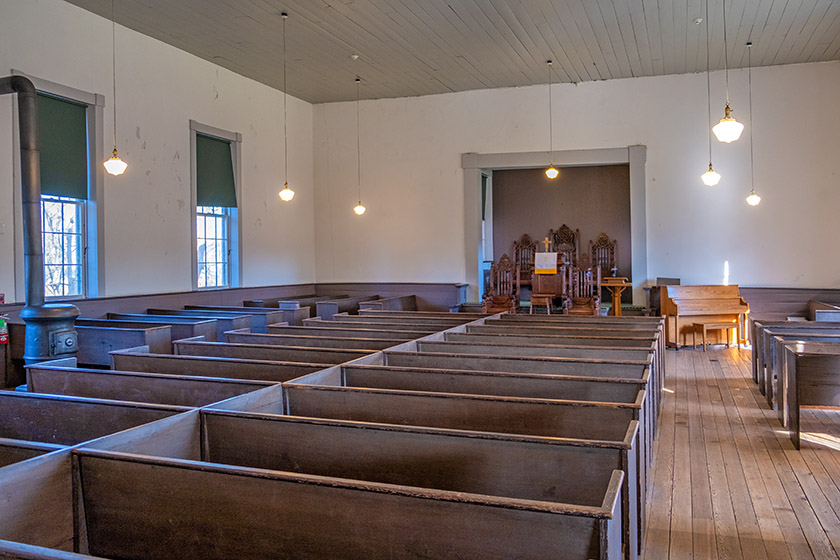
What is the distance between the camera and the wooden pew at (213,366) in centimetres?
351

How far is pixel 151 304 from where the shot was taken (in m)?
7.12

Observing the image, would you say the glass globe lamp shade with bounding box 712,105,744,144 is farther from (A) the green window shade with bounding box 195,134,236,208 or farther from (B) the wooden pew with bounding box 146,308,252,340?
(A) the green window shade with bounding box 195,134,236,208

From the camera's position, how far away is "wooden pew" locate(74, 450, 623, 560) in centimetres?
149

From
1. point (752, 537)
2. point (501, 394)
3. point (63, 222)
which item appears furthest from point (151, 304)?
point (752, 537)

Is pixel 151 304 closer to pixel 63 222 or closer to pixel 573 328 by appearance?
pixel 63 222

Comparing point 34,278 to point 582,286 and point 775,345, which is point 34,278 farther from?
point 582,286

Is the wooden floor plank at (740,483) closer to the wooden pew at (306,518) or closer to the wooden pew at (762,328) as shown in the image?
the wooden pew at (762,328)

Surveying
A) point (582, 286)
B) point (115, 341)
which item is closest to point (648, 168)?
point (582, 286)

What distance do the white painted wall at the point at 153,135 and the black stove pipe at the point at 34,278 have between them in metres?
1.19

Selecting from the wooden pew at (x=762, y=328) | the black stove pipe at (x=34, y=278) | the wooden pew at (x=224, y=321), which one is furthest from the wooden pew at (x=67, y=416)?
the wooden pew at (x=762, y=328)

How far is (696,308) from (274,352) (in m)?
6.12

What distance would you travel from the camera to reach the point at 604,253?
39.4 ft

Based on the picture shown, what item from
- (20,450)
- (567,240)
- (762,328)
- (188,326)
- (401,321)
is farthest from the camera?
(567,240)

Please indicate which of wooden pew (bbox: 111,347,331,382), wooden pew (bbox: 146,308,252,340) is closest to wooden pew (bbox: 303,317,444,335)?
wooden pew (bbox: 146,308,252,340)
